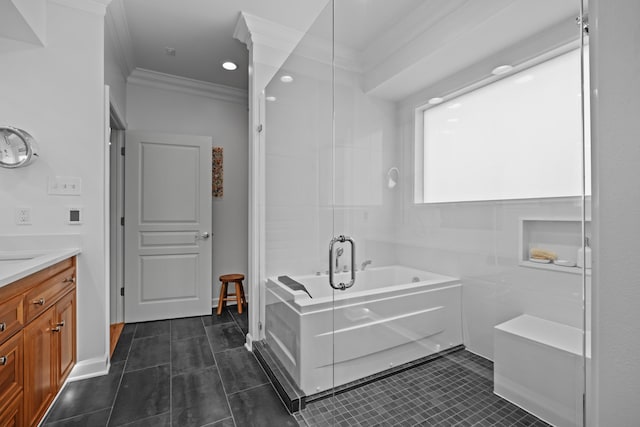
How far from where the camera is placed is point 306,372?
177cm

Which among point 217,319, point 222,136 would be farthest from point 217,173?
point 217,319

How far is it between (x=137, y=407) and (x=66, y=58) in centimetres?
235

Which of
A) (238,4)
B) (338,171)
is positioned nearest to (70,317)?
(338,171)

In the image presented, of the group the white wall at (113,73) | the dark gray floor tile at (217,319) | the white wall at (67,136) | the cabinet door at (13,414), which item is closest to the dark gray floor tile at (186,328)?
the dark gray floor tile at (217,319)

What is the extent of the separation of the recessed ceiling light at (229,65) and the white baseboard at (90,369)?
2937 millimetres

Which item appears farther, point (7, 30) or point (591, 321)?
point (7, 30)

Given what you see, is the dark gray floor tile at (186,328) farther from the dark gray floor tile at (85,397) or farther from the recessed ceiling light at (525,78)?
the recessed ceiling light at (525,78)

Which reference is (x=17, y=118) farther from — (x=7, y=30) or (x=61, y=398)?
(x=61, y=398)

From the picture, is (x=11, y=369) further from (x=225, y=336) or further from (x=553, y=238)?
(x=553, y=238)

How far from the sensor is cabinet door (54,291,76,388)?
1812 mm

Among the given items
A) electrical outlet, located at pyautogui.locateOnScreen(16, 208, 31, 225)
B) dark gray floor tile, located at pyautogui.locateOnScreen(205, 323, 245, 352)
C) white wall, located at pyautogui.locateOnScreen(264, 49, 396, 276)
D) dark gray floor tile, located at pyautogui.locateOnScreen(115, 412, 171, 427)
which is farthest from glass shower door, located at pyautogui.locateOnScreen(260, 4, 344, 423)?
electrical outlet, located at pyautogui.locateOnScreen(16, 208, 31, 225)

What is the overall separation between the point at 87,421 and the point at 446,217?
2.12 metres

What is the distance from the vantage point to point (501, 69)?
916 mm

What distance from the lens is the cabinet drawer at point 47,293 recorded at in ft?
4.78
